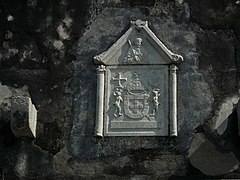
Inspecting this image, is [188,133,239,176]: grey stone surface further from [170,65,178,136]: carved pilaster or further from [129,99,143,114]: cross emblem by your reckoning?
[129,99,143,114]: cross emblem

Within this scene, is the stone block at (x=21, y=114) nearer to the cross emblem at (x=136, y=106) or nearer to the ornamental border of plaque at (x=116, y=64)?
the ornamental border of plaque at (x=116, y=64)

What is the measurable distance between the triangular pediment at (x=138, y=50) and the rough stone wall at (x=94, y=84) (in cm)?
12

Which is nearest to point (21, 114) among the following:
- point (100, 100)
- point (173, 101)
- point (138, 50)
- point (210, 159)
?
point (100, 100)

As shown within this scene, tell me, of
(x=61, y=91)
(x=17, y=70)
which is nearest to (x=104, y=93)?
(x=61, y=91)

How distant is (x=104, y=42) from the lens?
28.1 feet

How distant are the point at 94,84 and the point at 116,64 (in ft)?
1.10

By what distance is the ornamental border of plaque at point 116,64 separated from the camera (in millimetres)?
8086

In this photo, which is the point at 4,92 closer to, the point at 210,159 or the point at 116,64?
the point at 116,64

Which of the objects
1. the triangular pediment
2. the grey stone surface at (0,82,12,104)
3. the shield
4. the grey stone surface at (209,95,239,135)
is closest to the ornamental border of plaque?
the triangular pediment

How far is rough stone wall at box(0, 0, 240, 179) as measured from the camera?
26.2 ft

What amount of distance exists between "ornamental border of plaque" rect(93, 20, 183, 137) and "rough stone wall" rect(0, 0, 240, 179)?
0.09m

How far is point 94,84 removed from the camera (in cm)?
838

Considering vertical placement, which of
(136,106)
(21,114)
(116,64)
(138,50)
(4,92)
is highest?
(138,50)

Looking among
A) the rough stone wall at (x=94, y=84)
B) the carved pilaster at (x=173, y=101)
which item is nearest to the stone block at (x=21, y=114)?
the rough stone wall at (x=94, y=84)
